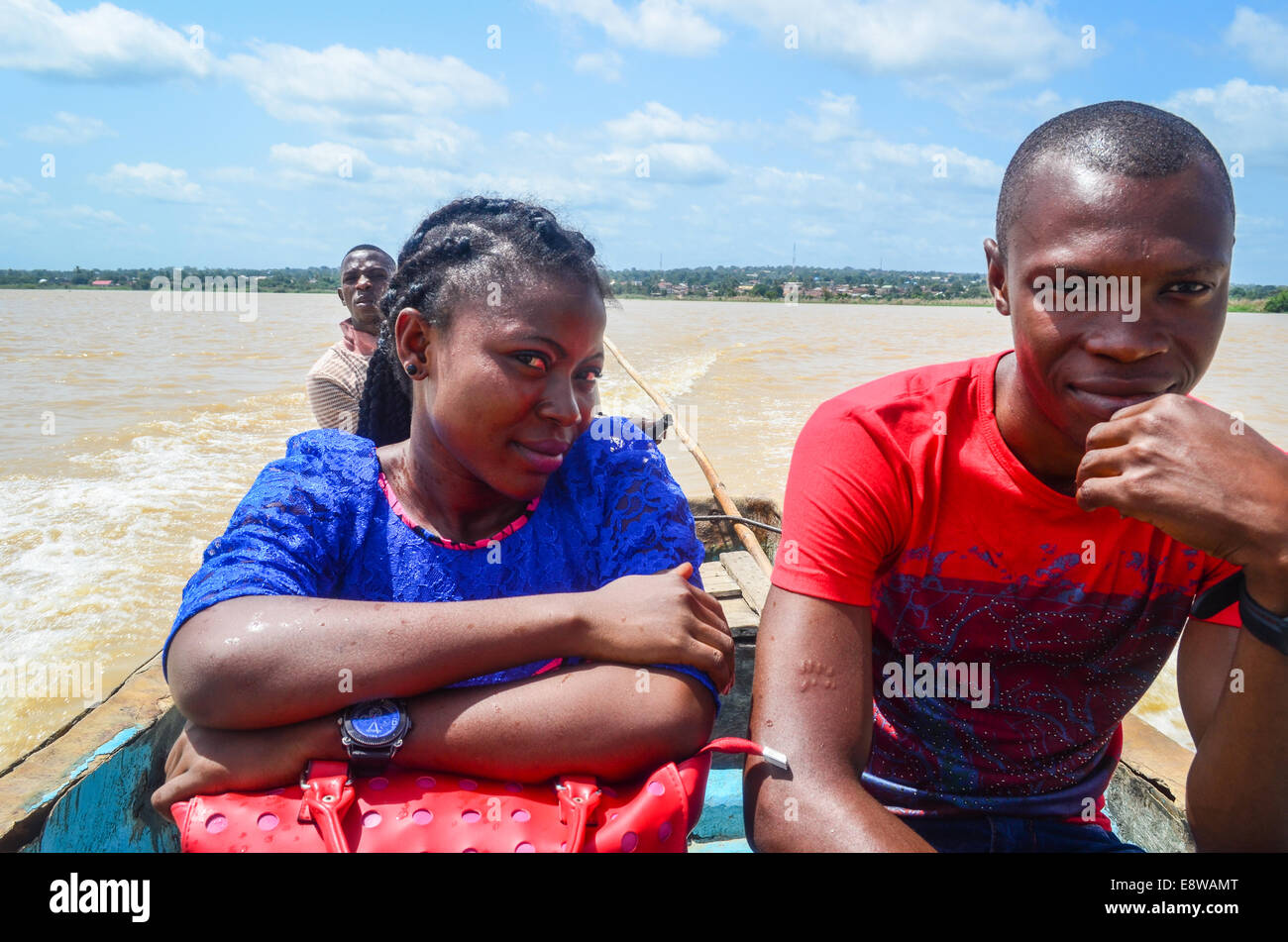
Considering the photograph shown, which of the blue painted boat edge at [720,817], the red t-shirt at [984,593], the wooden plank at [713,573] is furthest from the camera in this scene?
the wooden plank at [713,573]

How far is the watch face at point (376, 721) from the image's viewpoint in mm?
1267

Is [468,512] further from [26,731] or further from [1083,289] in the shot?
[26,731]

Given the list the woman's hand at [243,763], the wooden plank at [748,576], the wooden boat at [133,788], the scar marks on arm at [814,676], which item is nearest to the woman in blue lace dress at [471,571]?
the woman's hand at [243,763]

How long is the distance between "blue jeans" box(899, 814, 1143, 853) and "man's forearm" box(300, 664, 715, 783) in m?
0.62

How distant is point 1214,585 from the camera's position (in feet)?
4.92

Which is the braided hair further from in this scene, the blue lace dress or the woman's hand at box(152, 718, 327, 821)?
the woman's hand at box(152, 718, 327, 821)

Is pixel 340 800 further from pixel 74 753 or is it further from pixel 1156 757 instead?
pixel 1156 757

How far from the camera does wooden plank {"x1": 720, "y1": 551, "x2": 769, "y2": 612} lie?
12.0 feet

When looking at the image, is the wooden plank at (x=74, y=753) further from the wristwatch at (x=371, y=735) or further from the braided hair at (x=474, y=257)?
the braided hair at (x=474, y=257)

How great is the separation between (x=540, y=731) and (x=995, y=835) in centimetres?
89

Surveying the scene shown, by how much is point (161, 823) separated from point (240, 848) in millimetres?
1185

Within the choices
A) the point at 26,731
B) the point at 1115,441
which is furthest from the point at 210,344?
the point at 1115,441

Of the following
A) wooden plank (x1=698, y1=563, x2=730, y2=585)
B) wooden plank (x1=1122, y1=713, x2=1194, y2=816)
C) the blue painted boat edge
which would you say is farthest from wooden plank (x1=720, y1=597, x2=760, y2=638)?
wooden plank (x1=1122, y1=713, x2=1194, y2=816)

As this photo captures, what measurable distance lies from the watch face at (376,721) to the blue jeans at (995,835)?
3.00 feet
